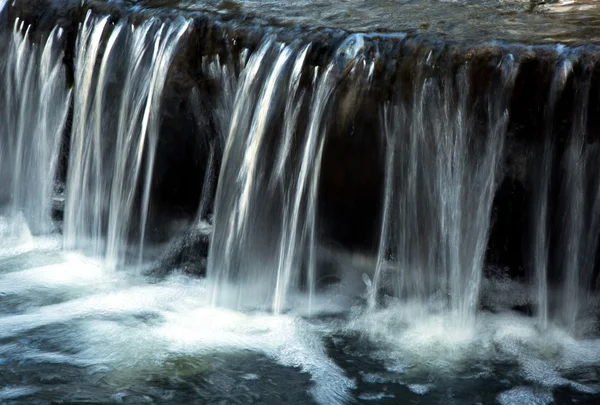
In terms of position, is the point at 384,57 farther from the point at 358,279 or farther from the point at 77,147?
the point at 77,147

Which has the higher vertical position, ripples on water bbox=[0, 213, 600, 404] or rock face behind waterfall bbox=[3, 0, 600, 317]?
rock face behind waterfall bbox=[3, 0, 600, 317]

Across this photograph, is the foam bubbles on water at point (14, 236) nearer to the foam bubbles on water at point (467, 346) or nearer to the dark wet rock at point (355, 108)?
the dark wet rock at point (355, 108)

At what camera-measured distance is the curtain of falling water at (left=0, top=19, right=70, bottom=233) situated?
6965mm

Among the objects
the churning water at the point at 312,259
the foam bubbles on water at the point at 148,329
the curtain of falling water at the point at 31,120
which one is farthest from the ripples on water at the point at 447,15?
the foam bubbles on water at the point at 148,329

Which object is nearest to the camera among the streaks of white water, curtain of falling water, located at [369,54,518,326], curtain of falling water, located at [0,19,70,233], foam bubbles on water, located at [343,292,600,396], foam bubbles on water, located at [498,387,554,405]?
foam bubbles on water, located at [498,387,554,405]

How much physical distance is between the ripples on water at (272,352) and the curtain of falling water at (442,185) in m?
0.16

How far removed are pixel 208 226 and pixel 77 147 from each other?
4.00ft

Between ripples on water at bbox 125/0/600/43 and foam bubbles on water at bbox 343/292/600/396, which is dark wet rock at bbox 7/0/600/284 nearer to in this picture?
ripples on water at bbox 125/0/600/43

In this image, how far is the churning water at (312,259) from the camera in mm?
4797

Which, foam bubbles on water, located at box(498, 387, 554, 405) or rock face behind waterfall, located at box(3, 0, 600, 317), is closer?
foam bubbles on water, located at box(498, 387, 554, 405)

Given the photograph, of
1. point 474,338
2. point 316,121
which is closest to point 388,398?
point 474,338

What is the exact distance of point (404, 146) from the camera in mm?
5324

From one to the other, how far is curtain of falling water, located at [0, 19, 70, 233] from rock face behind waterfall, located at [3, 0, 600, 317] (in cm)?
123

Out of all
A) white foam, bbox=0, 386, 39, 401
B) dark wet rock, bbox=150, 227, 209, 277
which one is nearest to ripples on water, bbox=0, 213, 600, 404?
white foam, bbox=0, 386, 39, 401
